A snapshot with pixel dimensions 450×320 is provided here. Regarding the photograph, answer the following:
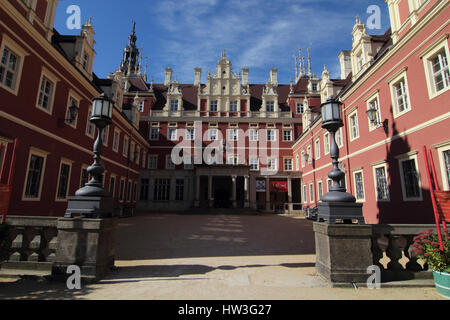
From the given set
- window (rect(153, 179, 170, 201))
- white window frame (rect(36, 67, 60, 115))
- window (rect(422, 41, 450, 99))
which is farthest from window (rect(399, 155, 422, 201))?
window (rect(153, 179, 170, 201))

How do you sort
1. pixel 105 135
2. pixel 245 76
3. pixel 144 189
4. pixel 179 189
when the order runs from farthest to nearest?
1. pixel 245 76
2. pixel 179 189
3. pixel 144 189
4. pixel 105 135

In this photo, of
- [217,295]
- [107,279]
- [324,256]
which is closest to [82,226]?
[107,279]

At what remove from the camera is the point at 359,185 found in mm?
13352

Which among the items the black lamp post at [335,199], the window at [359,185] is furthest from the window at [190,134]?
the black lamp post at [335,199]

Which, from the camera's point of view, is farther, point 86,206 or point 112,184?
point 112,184

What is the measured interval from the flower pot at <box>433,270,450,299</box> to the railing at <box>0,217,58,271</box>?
22.1 ft

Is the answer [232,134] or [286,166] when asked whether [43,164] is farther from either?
[286,166]

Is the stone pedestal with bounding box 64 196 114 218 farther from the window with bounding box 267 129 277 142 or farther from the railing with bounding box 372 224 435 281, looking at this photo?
the window with bounding box 267 129 277 142

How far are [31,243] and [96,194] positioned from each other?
167 centimetres

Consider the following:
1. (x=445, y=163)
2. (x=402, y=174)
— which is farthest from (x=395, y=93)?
(x=445, y=163)

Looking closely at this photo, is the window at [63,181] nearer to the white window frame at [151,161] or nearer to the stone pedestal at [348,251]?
the stone pedestal at [348,251]

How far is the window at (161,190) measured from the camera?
86.9 ft

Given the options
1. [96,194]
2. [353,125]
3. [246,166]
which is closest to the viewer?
[96,194]
